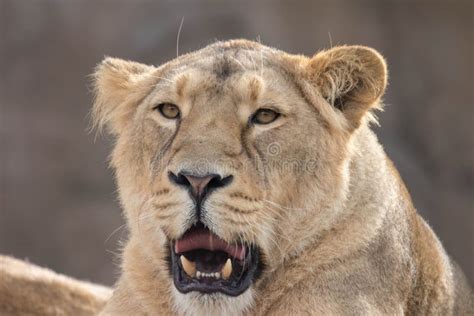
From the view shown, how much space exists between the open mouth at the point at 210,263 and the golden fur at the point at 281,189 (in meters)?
0.05

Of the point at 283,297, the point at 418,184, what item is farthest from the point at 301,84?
the point at 418,184

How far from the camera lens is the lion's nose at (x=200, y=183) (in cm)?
401

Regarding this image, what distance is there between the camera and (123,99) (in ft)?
16.5

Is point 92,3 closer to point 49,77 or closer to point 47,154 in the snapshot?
point 49,77

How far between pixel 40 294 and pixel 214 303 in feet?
6.81

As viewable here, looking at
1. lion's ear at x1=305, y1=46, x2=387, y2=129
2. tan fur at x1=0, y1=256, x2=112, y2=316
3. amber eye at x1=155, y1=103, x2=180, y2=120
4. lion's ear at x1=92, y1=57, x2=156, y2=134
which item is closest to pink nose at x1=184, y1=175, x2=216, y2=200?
amber eye at x1=155, y1=103, x2=180, y2=120

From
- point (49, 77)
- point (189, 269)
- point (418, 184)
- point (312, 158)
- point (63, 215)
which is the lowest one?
point (63, 215)

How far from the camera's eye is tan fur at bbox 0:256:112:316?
19.5 feet

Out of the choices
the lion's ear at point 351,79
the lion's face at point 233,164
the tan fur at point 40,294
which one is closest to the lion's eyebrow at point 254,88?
the lion's face at point 233,164

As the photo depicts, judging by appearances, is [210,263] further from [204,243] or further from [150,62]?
[150,62]

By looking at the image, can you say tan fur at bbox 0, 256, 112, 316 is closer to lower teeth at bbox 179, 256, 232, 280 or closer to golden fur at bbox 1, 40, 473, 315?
golden fur at bbox 1, 40, 473, 315

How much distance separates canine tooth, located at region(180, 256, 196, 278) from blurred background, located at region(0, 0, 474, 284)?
7353mm

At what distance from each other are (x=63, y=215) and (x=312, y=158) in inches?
329

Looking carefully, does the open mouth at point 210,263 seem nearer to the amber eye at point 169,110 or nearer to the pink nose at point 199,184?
the pink nose at point 199,184
